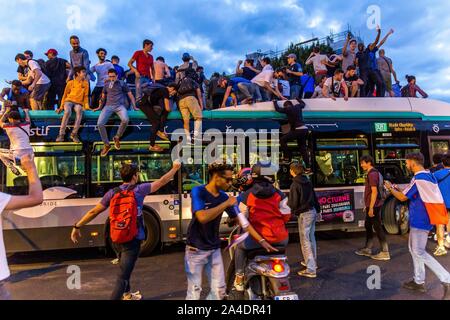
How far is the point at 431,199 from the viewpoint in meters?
5.03

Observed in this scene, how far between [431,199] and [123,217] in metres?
4.18

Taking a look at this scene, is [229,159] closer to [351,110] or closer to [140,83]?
[140,83]

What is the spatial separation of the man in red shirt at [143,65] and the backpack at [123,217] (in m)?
5.23

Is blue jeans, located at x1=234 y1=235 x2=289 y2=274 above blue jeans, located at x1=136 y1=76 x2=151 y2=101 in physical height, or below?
below

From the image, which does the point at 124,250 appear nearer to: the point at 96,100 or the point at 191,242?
the point at 191,242

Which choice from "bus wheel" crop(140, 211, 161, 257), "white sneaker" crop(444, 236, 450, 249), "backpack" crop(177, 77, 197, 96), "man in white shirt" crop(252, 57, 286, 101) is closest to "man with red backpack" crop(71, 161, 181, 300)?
"bus wheel" crop(140, 211, 161, 257)

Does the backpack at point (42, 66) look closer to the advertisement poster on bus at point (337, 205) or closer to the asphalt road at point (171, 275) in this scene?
the asphalt road at point (171, 275)

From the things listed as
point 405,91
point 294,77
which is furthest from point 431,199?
point 405,91

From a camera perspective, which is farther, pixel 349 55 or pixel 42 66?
pixel 349 55

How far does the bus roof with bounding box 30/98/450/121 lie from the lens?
816cm

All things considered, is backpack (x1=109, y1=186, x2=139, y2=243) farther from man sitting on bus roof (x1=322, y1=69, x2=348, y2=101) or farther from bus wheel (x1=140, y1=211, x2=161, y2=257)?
man sitting on bus roof (x1=322, y1=69, x2=348, y2=101)

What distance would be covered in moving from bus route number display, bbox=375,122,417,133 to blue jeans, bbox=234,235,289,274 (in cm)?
583
